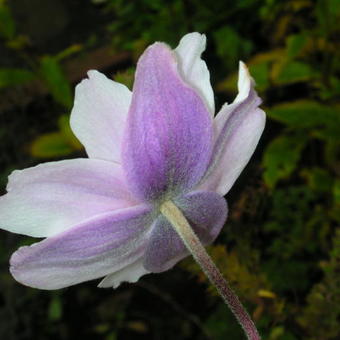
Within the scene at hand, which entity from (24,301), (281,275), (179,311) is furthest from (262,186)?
(24,301)

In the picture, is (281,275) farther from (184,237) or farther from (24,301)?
(24,301)

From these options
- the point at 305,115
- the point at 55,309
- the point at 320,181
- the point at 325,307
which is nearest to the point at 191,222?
the point at 325,307

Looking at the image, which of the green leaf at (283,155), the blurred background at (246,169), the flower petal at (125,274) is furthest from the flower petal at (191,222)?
the green leaf at (283,155)

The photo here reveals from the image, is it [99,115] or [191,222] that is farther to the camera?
[191,222]

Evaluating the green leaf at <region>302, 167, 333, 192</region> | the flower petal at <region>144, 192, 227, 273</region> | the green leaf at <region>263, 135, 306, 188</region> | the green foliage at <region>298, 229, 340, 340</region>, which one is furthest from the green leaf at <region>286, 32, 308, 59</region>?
the flower petal at <region>144, 192, 227, 273</region>

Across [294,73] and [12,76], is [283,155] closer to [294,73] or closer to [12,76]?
[294,73]

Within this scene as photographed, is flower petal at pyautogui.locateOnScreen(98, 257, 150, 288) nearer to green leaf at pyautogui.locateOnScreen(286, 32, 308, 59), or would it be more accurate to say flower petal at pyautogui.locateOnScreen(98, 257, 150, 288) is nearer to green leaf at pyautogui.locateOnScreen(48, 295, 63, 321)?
green leaf at pyautogui.locateOnScreen(286, 32, 308, 59)

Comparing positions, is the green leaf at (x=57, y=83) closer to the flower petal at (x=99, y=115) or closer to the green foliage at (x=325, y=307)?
the green foliage at (x=325, y=307)
